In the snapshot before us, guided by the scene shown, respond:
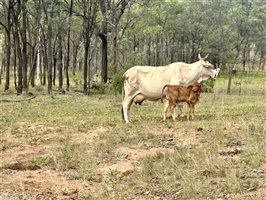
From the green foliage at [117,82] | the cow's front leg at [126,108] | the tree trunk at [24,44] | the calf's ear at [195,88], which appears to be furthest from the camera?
the tree trunk at [24,44]

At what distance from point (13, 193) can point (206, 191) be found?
3034mm

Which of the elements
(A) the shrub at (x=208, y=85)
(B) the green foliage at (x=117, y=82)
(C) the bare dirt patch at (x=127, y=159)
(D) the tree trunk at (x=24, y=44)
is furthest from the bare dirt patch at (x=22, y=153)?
(A) the shrub at (x=208, y=85)

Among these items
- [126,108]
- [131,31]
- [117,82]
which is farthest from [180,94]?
[131,31]

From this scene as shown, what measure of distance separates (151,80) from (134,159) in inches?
240

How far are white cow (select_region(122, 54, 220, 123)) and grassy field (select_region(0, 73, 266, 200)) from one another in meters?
0.87

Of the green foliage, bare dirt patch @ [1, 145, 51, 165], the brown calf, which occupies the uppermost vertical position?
the brown calf

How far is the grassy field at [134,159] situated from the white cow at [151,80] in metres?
0.87

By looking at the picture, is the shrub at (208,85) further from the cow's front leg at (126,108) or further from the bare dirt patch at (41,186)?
the bare dirt patch at (41,186)

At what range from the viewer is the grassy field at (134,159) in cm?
768

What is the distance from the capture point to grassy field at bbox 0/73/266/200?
7.68 meters

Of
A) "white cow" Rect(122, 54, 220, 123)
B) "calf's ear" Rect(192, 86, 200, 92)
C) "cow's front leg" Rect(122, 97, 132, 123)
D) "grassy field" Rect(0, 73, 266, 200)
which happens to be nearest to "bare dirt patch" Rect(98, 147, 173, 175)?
"grassy field" Rect(0, 73, 266, 200)

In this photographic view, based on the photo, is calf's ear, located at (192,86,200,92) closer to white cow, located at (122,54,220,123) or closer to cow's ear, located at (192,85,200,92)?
cow's ear, located at (192,85,200,92)

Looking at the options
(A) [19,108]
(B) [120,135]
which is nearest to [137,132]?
(B) [120,135]

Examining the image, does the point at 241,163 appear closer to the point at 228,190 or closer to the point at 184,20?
the point at 228,190
